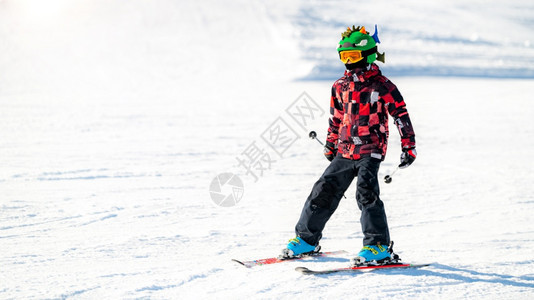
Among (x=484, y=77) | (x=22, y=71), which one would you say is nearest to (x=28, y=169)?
(x=22, y=71)

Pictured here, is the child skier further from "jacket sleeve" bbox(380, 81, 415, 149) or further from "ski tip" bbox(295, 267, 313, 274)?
"ski tip" bbox(295, 267, 313, 274)

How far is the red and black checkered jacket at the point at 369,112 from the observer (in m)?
3.38

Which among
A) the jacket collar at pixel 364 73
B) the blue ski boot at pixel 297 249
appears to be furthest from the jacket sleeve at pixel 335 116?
the blue ski boot at pixel 297 249

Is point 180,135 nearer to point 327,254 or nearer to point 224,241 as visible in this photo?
point 224,241

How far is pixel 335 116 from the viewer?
3.64 meters

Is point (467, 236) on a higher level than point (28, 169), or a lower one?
lower

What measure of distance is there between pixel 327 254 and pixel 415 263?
1.85ft

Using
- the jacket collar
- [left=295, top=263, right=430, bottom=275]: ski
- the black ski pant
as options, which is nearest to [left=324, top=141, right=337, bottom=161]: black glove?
the black ski pant

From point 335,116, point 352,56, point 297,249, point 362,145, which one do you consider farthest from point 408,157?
point 297,249

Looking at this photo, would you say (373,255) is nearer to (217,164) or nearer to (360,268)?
(360,268)

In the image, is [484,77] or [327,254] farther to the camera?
[484,77]

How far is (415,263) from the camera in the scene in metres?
3.48

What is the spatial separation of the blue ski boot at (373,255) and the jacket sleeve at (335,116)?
71cm

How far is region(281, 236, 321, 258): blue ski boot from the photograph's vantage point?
3555mm
